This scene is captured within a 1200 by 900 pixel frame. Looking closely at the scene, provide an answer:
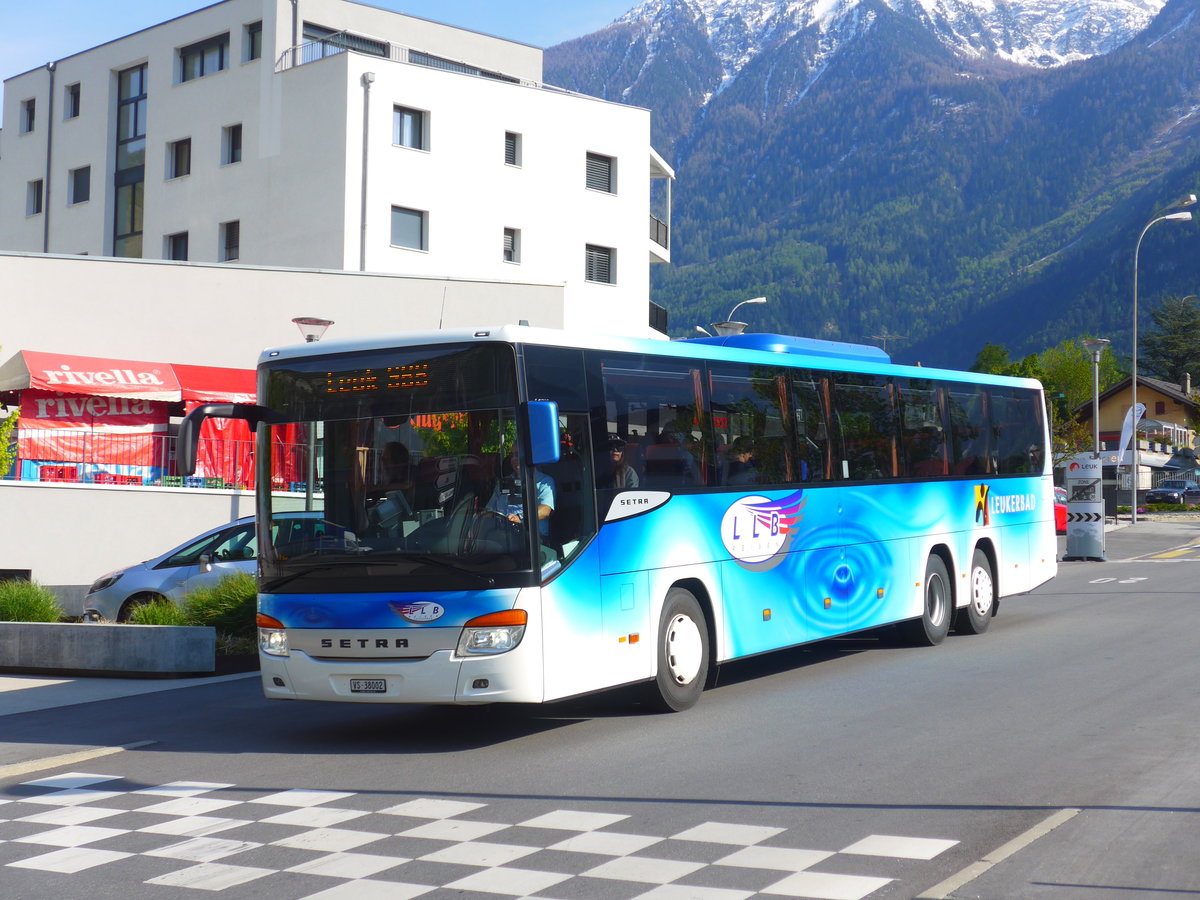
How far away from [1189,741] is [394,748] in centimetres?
531

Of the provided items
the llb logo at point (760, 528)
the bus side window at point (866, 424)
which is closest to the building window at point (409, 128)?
the bus side window at point (866, 424)

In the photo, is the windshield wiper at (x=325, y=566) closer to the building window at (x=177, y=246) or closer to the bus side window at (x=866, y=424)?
the bus side window at (x=866, y=424)

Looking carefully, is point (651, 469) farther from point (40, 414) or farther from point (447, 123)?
point (447, 123)

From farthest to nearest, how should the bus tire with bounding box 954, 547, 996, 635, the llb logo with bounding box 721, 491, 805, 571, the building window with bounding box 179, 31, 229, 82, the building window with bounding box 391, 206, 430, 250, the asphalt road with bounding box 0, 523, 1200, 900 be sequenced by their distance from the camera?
1. the building window with bounding box 179, 31, 229, 82
2. the building window with bounding box 391, 206, 430, 250
3. the bus tire with bounding box 954, 547, 996, 635
4. the llb logo with bounding box 721, 491, 805, 571
5. the asphalt road with bounding box 0, 523, 1200, 900

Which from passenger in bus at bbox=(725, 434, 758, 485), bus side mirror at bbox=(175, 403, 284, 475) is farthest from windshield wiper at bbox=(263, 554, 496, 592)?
passenger in bus at bbox=(725, 434, 758, 485)

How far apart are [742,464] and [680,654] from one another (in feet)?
6.26

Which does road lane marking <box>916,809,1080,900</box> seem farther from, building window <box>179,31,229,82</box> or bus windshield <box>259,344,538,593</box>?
building window <box>179,31,229,82</box>

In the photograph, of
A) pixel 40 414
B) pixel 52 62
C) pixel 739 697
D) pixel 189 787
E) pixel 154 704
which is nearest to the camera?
pixel 189 787

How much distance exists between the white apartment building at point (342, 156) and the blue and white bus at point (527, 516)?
26.8 metres

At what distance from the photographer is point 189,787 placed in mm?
8461

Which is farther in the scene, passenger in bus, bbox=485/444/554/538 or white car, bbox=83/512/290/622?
white car, bbox=83/512/290/622

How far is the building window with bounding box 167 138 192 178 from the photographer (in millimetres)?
44375

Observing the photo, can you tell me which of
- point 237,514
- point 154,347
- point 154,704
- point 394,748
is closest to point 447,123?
point 154,347

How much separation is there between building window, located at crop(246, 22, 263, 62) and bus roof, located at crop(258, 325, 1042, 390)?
32.1 m
